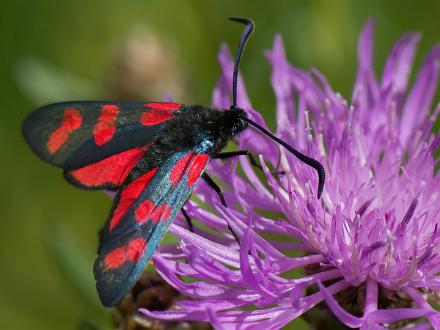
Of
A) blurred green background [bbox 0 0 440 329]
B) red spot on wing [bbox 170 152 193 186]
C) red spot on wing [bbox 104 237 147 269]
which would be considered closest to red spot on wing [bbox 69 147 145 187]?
red spot on wing [bbox 170 152 193 186]

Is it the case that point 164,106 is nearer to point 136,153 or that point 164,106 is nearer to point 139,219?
point 136,153

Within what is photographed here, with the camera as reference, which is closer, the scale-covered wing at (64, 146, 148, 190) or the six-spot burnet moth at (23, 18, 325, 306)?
the six-spot burnet moth at (23, 18, 325, 306)

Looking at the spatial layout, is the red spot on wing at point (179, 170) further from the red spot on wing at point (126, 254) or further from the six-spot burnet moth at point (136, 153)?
the red spot on wing at point (126, 254)

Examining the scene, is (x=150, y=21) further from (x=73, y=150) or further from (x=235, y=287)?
(x=235, y=287)

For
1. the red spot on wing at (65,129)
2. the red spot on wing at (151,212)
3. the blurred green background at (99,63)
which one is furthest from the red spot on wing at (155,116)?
the blurred green background at (99,63)

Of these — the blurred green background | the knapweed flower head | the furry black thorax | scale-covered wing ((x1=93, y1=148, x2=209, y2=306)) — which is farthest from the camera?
the blurred green background

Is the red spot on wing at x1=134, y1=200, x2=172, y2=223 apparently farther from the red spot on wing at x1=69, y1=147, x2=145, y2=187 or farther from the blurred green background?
the blurred green background
